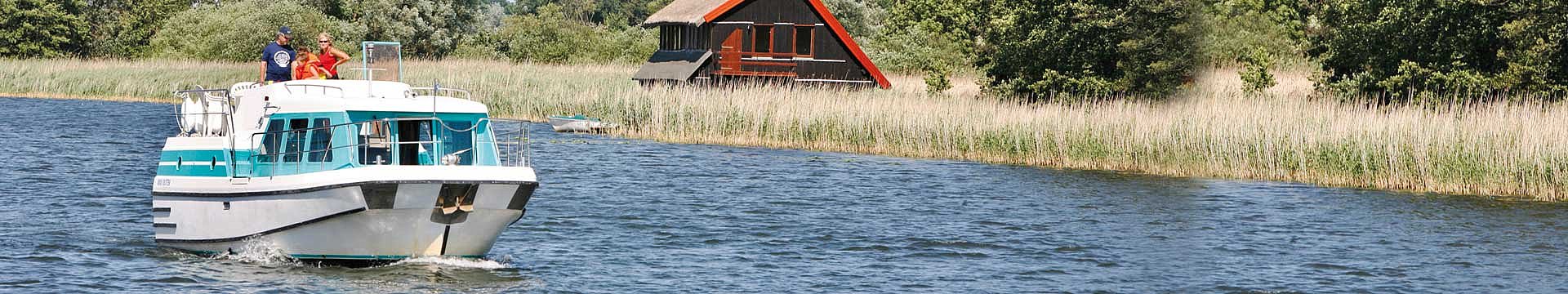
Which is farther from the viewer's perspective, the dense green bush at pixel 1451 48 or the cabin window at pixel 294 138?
the dense green bush at pixel 1451 48

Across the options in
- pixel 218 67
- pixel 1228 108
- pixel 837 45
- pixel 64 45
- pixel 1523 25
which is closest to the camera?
pixel 1228 108

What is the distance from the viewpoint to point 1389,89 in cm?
3800

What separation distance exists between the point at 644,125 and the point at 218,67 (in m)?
27.9

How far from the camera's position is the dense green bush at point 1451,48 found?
36062 mm

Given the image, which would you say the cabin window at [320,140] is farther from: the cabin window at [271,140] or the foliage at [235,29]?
the foliage at [235,29]

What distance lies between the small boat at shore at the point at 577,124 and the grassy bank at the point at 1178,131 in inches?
20.5

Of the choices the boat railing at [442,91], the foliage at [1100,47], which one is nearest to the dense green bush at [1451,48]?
the foliage at [1100,47]

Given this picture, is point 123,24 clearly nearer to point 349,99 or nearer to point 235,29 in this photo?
point 235,29

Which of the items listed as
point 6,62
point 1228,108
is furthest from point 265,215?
point 6,62

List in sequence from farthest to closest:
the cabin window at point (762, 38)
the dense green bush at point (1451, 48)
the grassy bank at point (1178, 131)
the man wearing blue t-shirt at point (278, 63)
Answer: the cabin window at point (762, 38), the dense green bush at point (1451, 48), the grassy bank at point (1178, 131), the man wearing blue t-shirt at point (278, 63)

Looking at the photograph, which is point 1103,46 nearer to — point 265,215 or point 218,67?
point 265,215

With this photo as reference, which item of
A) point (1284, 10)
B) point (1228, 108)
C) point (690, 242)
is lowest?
point (690, 242)

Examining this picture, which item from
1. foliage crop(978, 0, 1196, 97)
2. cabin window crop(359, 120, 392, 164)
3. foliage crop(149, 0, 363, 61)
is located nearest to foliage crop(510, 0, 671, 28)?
foliage crop(149, 0, 363, 61)

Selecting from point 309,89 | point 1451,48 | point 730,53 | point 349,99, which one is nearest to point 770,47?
point 730,53
